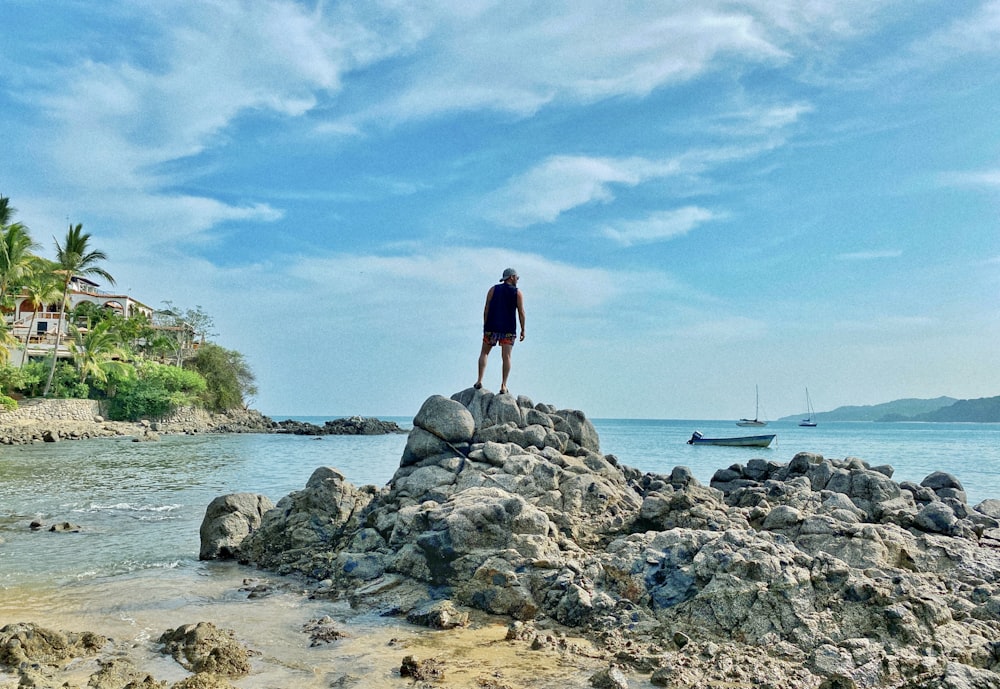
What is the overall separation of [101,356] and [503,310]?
52237 millimetres

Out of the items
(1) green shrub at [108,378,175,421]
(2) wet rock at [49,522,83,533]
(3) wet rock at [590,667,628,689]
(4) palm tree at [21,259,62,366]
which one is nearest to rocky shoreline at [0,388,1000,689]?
(3) wet rock at [590,667,628,689]

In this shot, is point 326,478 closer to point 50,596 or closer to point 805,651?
point 50,596

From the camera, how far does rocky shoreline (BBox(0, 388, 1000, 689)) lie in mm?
6664

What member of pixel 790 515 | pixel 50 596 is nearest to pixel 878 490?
pixel 790 515

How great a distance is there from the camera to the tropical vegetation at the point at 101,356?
4294 centimetres

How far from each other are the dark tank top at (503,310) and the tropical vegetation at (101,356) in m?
35.5

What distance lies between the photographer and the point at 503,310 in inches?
537

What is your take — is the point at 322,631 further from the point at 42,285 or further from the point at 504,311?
the point at 42,285

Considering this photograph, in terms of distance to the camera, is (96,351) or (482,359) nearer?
(482,359)

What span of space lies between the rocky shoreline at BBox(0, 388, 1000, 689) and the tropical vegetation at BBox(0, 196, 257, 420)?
1390 inches

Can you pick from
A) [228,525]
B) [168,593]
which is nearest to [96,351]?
[228,525]

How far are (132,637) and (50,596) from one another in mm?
2813

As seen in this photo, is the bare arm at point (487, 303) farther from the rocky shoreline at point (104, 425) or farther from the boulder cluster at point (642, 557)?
the rocky shoreline at point (104, 425)

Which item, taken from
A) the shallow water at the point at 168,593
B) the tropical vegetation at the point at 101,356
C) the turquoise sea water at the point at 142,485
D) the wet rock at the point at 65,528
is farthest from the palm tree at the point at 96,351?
the wet rock at the point at 65,528
